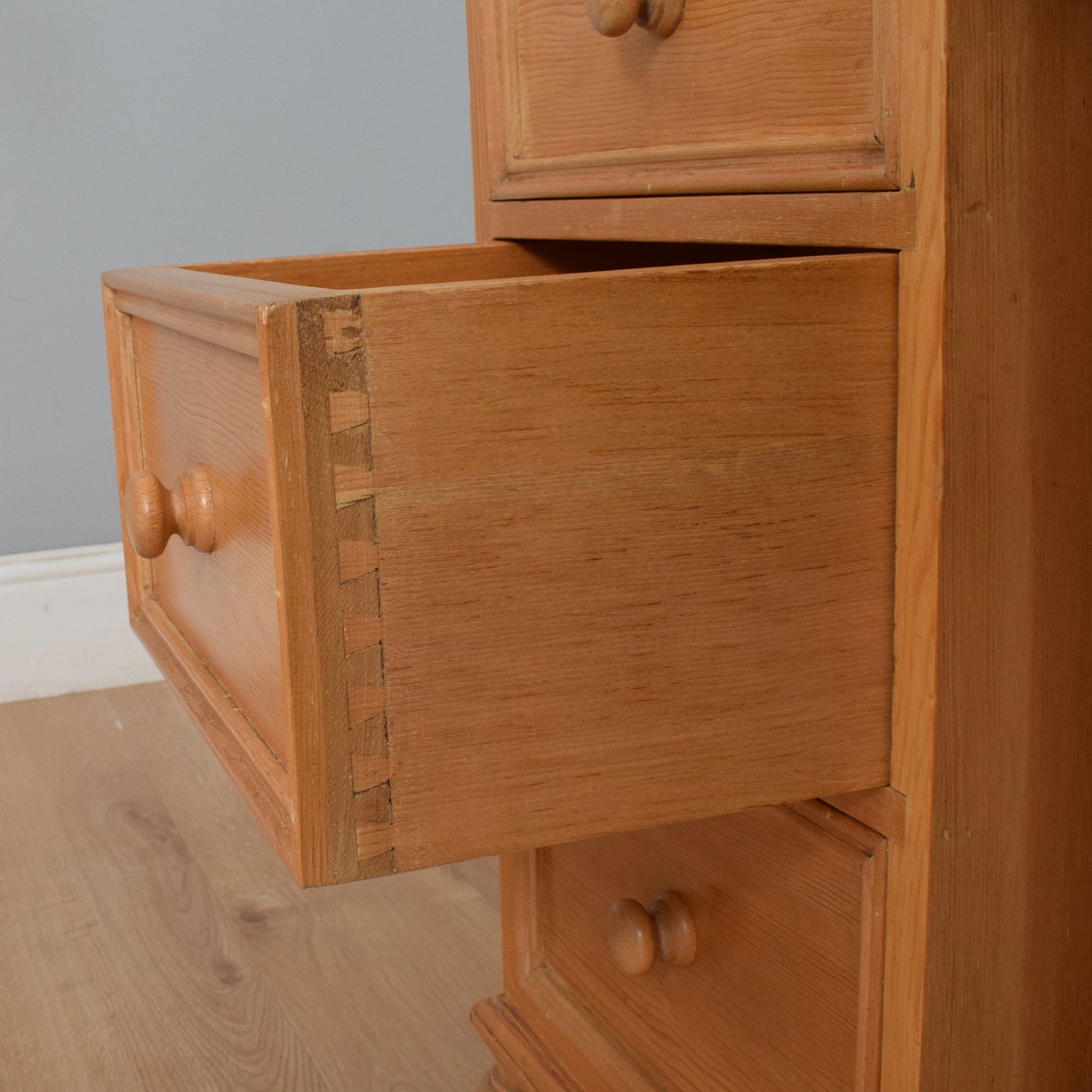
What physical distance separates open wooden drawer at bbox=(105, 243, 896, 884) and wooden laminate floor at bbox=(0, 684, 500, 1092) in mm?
518

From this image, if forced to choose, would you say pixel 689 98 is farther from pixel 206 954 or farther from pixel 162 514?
pixel 206 954

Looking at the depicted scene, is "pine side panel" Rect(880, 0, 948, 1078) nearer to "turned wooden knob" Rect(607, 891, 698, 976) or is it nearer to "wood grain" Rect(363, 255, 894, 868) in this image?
"wood grain" Rect(363, 255, 894, 868)

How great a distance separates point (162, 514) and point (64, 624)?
1.33m

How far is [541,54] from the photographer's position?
70cm

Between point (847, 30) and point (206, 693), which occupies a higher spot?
point (847, 30)

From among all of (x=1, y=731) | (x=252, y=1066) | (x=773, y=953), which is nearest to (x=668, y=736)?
(x=773, y=953)

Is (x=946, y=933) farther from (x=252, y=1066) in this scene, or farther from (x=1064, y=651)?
(x=252, y=1066)

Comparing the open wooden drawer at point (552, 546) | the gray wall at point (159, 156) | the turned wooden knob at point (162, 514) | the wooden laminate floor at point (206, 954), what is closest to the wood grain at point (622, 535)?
the open wooden drawer at point (552, 546)

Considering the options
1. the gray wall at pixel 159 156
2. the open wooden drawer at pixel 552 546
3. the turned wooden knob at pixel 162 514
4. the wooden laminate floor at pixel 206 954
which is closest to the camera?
the open wooden drawer at pixel 552 546

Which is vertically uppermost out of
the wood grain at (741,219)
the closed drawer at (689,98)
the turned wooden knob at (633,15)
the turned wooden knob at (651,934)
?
the turned wooden knob at (633,15)

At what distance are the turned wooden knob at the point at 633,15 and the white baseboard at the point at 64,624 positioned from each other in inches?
54.3

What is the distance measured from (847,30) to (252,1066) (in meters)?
0.78

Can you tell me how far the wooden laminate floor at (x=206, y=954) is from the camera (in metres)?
0.95

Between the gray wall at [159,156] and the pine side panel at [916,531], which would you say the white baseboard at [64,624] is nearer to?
the gray wall at [159,156]
